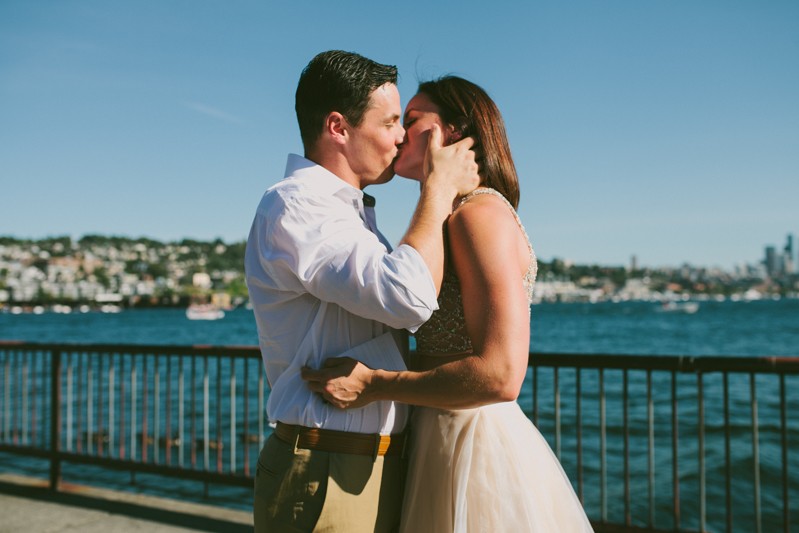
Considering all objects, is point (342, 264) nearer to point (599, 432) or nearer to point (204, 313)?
point (599, 432)

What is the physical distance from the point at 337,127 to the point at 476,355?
749 millimetres

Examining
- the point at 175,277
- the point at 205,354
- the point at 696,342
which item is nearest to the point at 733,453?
the point at 205,354

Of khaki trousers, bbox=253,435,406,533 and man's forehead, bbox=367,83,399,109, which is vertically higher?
man's forehead, bbox=367,83,399,109

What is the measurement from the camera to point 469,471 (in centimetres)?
190

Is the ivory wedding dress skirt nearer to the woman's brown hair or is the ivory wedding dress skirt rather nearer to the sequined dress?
the sequined dress

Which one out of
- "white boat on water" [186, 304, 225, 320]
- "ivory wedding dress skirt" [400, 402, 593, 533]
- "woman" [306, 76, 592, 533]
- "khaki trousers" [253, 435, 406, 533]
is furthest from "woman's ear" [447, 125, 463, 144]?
"white boat on water" [186, 304, 225, 320]

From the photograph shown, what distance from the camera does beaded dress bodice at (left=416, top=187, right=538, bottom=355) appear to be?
73.5 inches

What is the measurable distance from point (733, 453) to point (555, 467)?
12.6 meters

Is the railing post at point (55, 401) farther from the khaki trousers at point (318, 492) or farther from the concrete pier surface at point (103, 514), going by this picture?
the khaki trousers at point (318, 492)

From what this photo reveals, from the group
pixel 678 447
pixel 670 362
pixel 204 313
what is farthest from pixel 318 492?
pixel 204 313

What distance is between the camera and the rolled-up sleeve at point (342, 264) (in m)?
1.54

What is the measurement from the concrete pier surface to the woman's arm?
3211 millimetres

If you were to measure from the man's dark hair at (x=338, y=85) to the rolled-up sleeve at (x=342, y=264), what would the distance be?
32cm

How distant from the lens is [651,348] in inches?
1745
